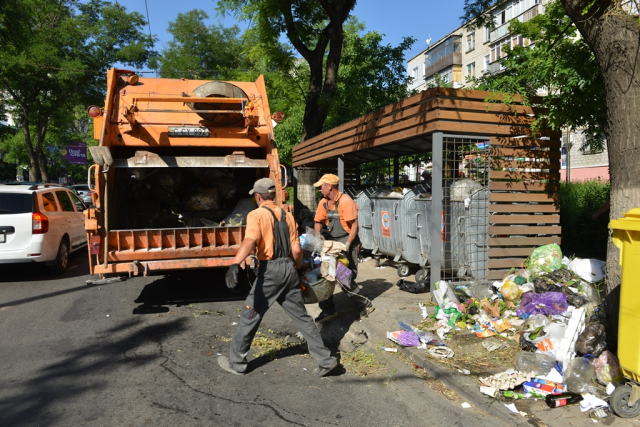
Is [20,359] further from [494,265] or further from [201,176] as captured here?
[494,265]

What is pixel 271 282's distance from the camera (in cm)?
402

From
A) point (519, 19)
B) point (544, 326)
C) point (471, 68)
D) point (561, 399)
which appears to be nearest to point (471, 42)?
point (471, 68)

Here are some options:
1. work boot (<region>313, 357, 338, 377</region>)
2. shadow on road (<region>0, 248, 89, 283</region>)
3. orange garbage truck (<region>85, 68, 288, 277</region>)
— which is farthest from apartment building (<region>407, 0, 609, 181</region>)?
work boot (<region>313, 357, 338, 377</region>)

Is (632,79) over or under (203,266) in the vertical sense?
over

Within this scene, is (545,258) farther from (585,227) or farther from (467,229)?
(585,227)

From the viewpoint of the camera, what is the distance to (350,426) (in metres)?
3.33

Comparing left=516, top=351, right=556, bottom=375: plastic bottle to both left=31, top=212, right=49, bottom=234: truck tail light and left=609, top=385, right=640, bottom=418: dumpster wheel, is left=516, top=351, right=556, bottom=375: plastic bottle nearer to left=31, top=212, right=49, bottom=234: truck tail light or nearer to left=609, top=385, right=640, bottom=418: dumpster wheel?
left=609, top=385, right=640, bottom=418: dumpster wheel

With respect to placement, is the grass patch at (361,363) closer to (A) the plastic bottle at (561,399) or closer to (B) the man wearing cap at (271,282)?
(B) the man wearing cap at (271,282)

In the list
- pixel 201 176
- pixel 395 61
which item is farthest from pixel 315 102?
pixel 201 176

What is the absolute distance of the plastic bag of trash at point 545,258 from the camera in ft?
19.6

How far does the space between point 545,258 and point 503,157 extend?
138 centimetres

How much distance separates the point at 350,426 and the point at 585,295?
3.28 metres

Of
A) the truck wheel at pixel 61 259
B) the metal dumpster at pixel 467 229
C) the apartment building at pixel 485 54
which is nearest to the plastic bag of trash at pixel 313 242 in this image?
the metal dumpster at pixel 467 229

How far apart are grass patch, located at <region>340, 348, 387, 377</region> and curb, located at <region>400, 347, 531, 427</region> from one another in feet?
1.09
